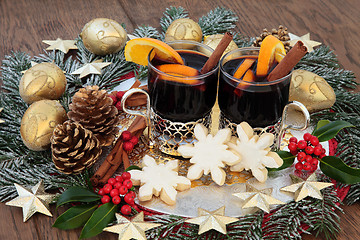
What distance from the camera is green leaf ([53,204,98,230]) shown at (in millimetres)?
606

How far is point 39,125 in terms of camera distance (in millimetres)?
715

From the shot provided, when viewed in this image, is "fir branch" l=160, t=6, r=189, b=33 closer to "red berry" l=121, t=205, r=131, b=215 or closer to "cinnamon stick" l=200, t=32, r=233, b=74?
"cinnamon stick" l=200, t=32, r=233, b=74

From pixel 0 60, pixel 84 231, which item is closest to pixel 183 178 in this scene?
pixel 84 231

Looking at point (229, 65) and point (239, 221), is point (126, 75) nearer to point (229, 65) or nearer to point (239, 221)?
point (229, 65)

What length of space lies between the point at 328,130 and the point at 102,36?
513mm

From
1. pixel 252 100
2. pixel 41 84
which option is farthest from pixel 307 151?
pixel 41 84

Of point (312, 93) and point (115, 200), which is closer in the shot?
point (115, 200)

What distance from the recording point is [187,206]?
2.10ft

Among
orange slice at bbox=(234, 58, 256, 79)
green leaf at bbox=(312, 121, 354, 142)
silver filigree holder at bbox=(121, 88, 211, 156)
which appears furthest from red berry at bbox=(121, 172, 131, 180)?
green leaf at bbox=(312, 121, 354, 142)

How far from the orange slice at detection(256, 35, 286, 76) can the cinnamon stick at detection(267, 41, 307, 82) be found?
14mm

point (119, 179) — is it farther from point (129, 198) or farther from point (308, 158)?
point (308, 158)

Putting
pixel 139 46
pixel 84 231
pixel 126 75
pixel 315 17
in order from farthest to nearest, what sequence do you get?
pixel 315 17, pixel 126 75, pixel 139 46, pixel 84 231

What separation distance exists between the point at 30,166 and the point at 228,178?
1.09ft

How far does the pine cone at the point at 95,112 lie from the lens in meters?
0.71
